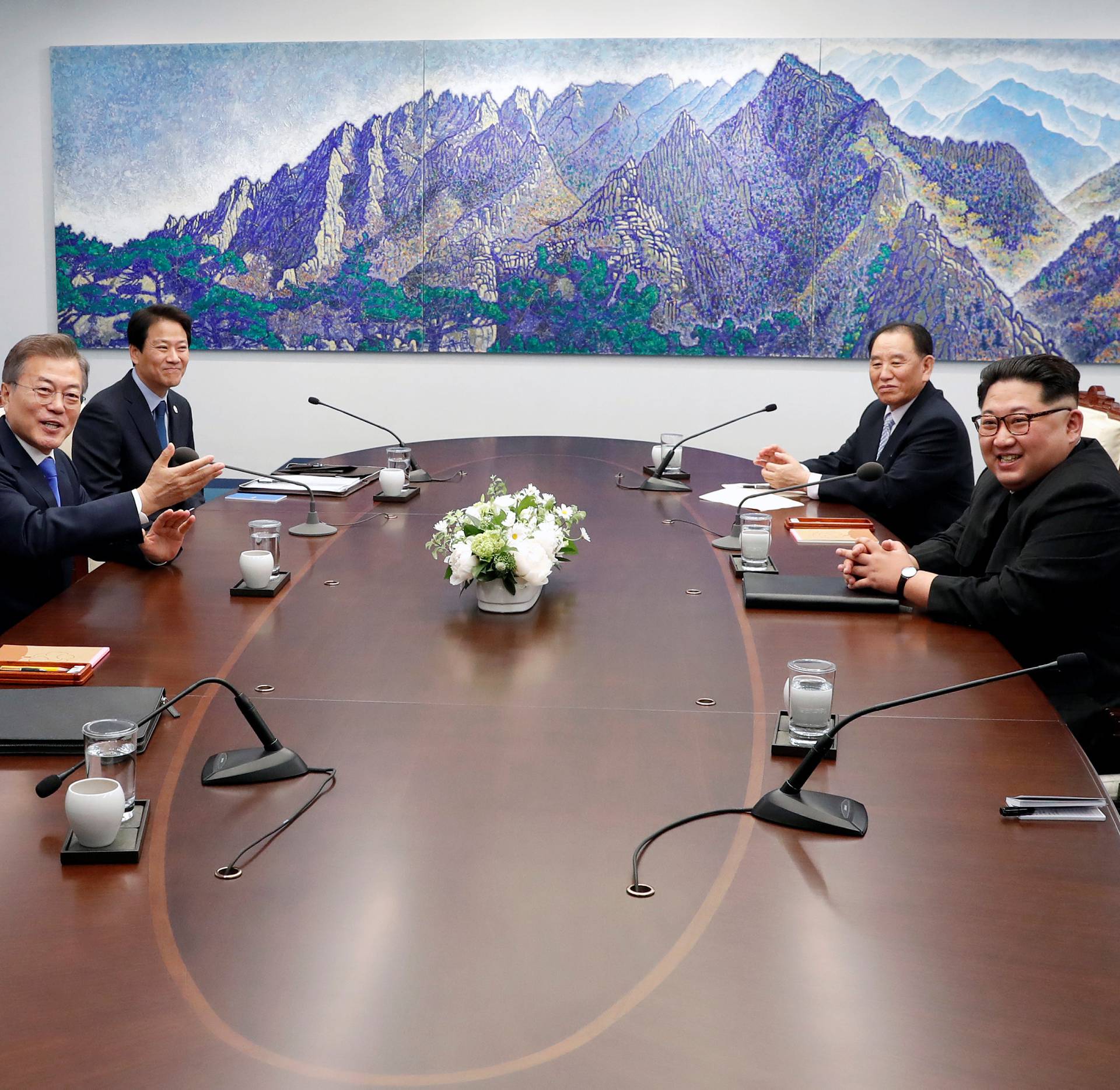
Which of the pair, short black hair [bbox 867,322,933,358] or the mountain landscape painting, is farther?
the mountain landscape painting

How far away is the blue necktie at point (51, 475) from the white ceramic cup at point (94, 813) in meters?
1.69

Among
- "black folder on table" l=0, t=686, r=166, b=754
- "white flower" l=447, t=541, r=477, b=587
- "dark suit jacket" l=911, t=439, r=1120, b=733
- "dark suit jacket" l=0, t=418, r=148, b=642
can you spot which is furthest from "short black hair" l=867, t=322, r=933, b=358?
"black folder on table" l=0, t=686, r=166, b=754

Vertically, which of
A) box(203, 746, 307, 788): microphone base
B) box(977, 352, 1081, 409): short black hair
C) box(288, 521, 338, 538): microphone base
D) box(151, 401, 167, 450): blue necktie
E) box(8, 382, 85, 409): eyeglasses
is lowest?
box(288, 521, 338, 538): microphone base

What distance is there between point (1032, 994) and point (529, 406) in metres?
5.34

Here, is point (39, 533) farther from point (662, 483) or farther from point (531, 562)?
point (662, 483)

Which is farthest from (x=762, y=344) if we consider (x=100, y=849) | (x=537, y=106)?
(x=100, y=849)

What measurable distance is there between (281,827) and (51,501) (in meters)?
1.73

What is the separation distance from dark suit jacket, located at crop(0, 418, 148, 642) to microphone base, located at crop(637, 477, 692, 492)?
1.81 m

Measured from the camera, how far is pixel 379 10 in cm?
609

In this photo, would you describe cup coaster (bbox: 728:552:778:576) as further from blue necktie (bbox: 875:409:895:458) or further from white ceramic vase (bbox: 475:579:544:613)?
blue necktie (bbox: 875:409:895:458)

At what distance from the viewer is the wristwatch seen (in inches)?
106

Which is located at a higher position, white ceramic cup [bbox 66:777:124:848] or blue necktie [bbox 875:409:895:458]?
blue necktie [bbox 875:409:895:458]

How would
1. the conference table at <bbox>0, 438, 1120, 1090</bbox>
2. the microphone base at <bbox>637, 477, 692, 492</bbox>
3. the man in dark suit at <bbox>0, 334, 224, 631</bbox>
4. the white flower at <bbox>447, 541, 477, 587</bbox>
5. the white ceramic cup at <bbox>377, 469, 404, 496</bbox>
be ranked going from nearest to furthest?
the conference table at <bbox>0, 438, 1120, 1090</bbox> < the white flower at <bbox>447, 541, 477, 587</bbox> < the man in dark suit at <bbox>0, 334, 224, 631</bbox> < the white ceramic cup at <bbox>377, 469, 404, 496</bbox> < the microphone base at <bbox>637, 477, 692, 492</bbox>

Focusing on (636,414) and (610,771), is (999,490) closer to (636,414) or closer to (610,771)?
(610,771)
